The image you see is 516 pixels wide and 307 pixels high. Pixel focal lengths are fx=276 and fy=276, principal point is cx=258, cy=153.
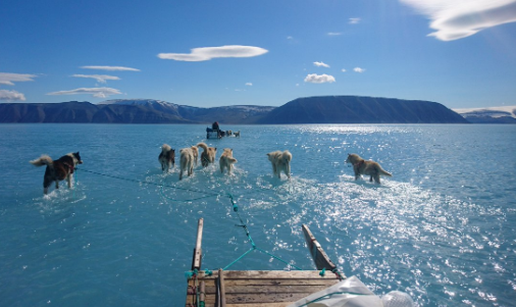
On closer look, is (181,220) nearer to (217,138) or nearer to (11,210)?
(11,210)

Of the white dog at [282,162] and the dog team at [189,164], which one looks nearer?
the dog team at [189,164]

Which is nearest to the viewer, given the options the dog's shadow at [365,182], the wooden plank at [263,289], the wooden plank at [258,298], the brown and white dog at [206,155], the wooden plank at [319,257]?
the wooden plank at [258,298]

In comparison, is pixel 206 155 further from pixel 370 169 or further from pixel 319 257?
pixel 319 257

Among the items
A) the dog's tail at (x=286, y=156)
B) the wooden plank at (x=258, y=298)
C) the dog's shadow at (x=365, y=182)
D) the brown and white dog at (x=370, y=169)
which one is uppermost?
the dog's tail at (x=286, y=156)

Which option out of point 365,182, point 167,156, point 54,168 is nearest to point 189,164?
point 167,156

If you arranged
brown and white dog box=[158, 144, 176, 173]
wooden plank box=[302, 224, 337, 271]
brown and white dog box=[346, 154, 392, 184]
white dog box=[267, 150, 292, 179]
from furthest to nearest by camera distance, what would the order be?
1. brown and white dog box=[158, 144, 176, 173]
2. white dog box=[267, 150, 292, 179]
3. brown and white dog box=[346, 154, 392, 184]
4. wooden plank box=[302, 224, 337, 271]

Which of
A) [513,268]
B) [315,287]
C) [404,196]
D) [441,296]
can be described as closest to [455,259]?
[513,268]

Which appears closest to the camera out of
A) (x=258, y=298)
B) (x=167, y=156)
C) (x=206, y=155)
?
(x=258, y=298)

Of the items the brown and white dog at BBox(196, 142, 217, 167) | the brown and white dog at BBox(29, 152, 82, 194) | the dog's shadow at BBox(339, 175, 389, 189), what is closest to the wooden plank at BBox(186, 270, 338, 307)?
the dog's shadow at BBox(339, 175, 389, 189)

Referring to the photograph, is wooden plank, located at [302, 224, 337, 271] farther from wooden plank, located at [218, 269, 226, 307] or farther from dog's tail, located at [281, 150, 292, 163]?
dog's tail, located at [281, 150, 292, 163]

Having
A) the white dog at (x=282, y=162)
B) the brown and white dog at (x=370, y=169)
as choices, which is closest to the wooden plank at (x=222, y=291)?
the white dog at (x=282, y=162)

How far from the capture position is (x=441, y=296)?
596cm

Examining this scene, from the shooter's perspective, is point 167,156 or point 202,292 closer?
point 202,292

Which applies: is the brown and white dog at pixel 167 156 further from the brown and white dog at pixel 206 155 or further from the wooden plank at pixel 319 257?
the wooden plank at pixel 319 257
